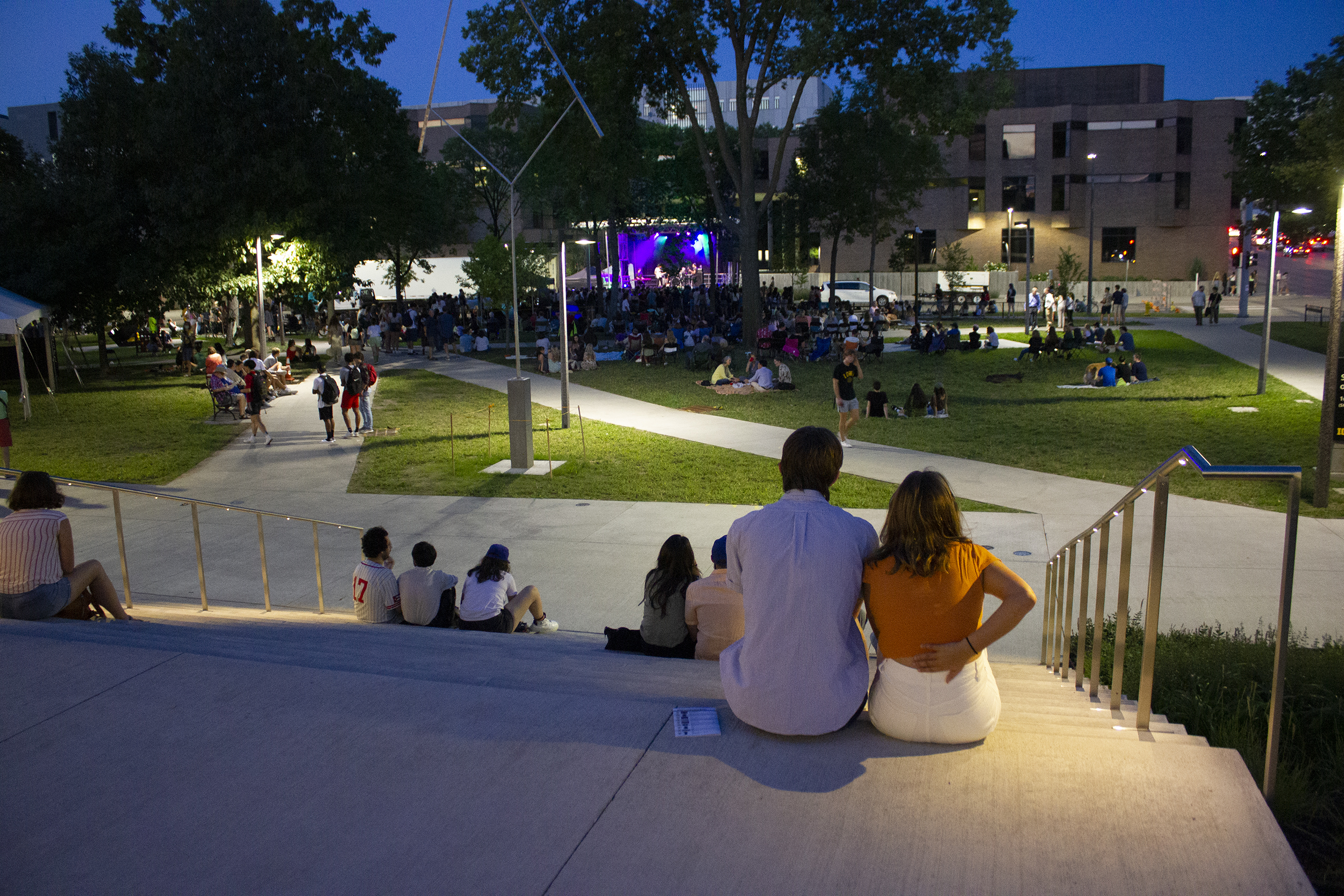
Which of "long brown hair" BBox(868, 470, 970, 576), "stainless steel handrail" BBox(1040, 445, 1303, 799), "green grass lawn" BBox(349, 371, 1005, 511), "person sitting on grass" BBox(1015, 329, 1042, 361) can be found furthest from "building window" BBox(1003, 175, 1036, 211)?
"long brown hair" BBox(868, 470, 970, 576)

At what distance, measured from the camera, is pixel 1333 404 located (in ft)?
38.2

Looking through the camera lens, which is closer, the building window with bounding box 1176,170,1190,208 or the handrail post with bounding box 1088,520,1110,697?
the handrail post with bounding box 1088,520,1110,697

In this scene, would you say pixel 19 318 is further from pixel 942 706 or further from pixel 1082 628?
pixel 942 706

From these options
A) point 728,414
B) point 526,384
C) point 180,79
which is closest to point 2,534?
point 526,384

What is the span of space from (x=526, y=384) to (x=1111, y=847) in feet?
43.4

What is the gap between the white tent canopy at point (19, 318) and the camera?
1997 cm

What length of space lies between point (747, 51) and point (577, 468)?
67.1 ft

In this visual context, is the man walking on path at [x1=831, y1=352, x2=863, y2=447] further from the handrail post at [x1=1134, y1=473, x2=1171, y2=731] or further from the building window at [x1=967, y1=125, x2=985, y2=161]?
the building window at [x1=967, y1=125, x2=985, y2=161]

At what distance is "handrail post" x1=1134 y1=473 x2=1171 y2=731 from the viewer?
3588mm

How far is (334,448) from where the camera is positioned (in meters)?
17.5

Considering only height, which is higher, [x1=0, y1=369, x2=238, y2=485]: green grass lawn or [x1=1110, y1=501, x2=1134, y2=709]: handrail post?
[x1=1110, y1=501, x2=1134, y2=709]: handrail post

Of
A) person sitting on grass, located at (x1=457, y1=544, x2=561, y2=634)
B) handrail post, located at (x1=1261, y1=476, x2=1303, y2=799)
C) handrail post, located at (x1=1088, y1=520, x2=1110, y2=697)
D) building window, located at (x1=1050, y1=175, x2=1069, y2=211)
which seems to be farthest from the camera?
building window, located at (x1=1050, y1=175, x2=1069, y2=211)

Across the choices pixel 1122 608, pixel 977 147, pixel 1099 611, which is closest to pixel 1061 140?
pixel 977 147

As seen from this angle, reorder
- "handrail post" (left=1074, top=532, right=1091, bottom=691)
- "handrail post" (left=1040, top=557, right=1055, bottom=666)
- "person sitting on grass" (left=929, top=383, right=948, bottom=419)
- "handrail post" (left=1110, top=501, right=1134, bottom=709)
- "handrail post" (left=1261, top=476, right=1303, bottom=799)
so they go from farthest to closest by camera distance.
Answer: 1. "person sitting on grass" (left=929, top=383, right=948, bottom=419)
2. "handrail post" (left=1040, top=557, right=1055, bottom=666)
3. "handrail post" (left=1074, top=532, right=1091, bottom=691)
4. "handrail post" (left=1110, top=501, right=1134, bottom=709)
5. "handrail post" (left=1261, top=476, right=1303, bottom=799)
